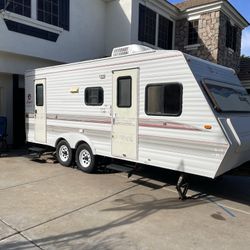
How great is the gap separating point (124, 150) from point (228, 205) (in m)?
2.61

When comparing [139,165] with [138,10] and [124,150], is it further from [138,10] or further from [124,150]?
[138,10]

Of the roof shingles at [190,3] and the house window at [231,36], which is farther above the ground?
the roof shingles at [190,3]

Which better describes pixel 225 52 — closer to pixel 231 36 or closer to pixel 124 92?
pixel 231 36

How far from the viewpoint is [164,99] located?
6.56 m

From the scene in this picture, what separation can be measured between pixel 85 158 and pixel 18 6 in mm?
6525

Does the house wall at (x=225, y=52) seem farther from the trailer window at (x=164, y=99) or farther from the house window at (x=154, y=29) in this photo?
the trailer window at (x=164, y=99)

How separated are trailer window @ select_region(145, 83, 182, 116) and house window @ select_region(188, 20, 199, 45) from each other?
11.2m

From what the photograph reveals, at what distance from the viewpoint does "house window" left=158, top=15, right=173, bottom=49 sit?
54.7ft

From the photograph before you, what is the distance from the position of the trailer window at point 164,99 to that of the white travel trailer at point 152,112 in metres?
0.02

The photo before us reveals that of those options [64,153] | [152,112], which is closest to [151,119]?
[152,112]

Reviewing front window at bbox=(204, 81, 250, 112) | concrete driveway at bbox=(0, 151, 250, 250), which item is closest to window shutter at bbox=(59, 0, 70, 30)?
concrete driveway at bbox=(0, 151, 250, 250)

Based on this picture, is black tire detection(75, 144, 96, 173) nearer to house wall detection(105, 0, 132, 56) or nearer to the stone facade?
house wall detection(105, 0, 132, 56)

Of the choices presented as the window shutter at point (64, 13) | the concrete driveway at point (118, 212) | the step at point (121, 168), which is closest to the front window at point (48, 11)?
the window shutter at point (64, 13)

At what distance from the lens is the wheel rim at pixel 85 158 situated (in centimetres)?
855
